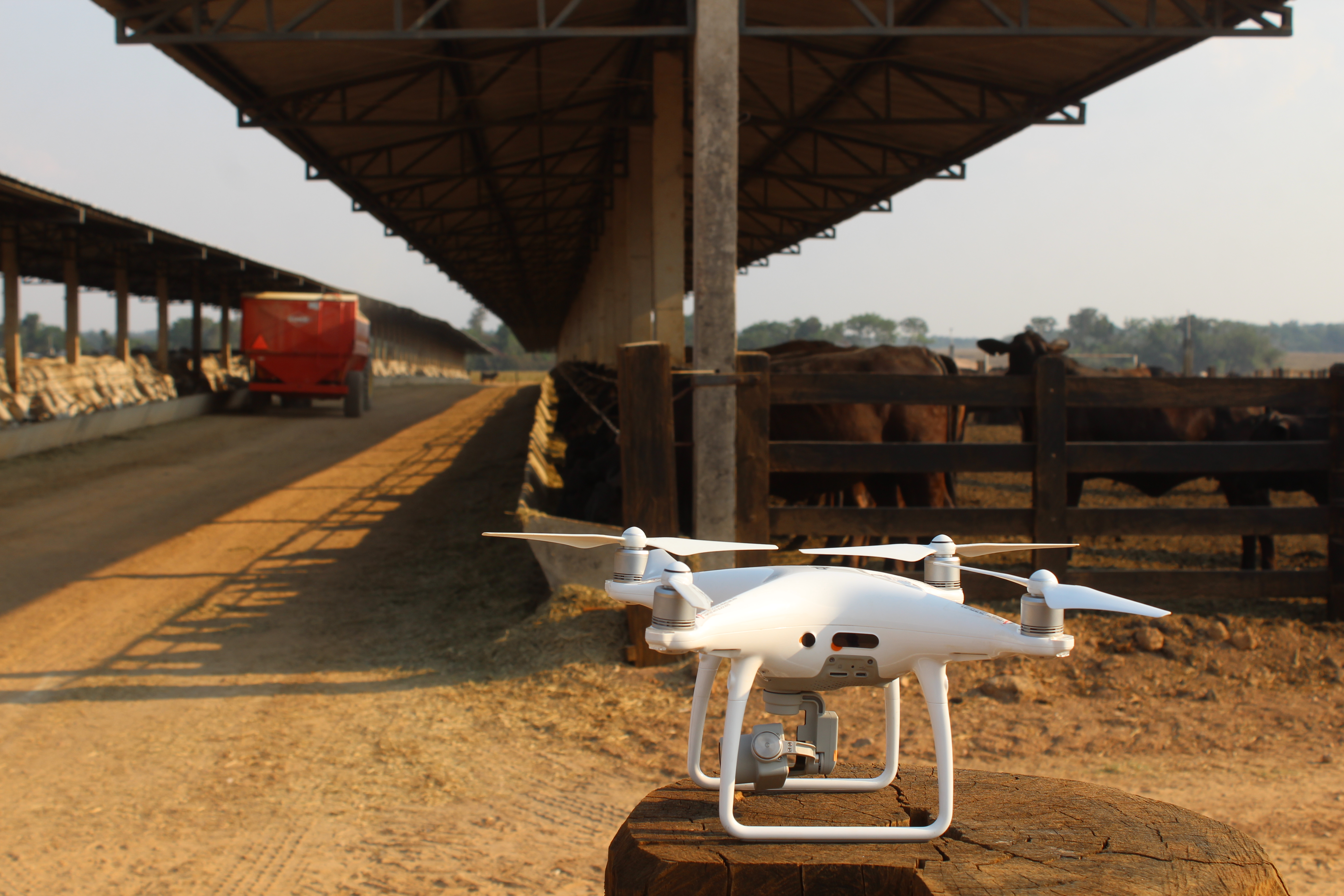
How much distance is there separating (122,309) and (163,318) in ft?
8.63

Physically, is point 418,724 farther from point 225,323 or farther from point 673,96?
point 225,323

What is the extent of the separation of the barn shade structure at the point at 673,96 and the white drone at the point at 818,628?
14.5 ft

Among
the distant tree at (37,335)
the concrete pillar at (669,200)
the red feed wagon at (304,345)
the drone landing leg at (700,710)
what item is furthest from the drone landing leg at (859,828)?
the distant tree at (37,335)

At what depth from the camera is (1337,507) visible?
6.54 m

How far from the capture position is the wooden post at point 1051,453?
6508 mm

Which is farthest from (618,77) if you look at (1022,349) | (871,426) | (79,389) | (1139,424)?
(79,389)

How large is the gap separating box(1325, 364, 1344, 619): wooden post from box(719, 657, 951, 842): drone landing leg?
607 cm

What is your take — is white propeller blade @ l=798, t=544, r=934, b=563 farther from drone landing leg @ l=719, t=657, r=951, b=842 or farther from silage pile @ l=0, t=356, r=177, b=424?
silage pile @ l=0, t=356, r=177, b=424

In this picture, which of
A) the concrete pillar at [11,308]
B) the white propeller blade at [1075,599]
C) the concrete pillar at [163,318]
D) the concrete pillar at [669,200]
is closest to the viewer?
the white propeller blade at [1075,599]

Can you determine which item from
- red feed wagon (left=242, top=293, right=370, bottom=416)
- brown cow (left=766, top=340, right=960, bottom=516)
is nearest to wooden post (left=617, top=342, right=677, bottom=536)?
brown cow (left=766, top=340, right=960, bottom=516)

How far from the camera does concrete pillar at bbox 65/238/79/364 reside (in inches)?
735

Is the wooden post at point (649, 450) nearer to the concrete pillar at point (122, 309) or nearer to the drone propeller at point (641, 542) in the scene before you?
the drone propeller at point (641, 542)

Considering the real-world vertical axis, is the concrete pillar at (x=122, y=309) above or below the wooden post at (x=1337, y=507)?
above

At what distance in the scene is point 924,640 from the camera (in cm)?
184
